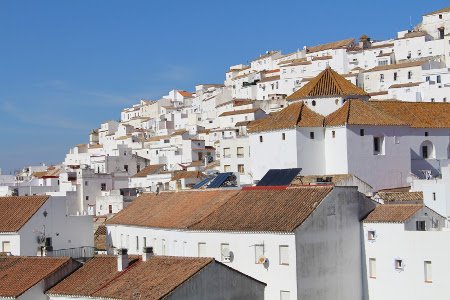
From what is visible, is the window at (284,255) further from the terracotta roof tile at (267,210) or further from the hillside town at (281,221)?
the terracotta roof tile at (267,210)

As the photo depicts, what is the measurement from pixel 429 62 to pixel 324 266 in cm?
6744

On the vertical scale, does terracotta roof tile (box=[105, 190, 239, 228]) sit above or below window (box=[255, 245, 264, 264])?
above

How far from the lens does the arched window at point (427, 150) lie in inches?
2092

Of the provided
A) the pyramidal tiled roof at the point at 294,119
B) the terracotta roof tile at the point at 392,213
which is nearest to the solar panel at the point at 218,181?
the pyramidal tiled roof at the point at 294,119

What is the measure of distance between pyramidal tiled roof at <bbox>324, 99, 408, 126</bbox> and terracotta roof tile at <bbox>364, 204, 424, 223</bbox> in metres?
16.8

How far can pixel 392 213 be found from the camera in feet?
103

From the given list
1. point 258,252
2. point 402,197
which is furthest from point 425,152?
point 258,252

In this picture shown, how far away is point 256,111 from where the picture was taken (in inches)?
3836

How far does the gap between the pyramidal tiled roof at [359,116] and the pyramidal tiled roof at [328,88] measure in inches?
60.3

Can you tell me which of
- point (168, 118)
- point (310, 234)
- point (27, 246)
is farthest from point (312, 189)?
point (168, 118)

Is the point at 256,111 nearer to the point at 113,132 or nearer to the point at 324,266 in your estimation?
the point at 113,132

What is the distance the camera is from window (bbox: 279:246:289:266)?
30161 mm

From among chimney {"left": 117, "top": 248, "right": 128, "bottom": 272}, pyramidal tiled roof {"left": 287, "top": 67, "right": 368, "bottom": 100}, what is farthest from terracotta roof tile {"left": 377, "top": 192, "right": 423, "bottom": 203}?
chimney {"left": 117, "top": 248, "right": 128, "bottom": 272}

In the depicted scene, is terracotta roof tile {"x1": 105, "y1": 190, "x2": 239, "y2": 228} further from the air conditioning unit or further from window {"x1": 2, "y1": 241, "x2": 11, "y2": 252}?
window {"x1": 2, "y1": 241, "x2": 11, "y2": 252}
